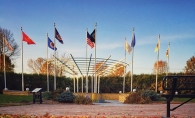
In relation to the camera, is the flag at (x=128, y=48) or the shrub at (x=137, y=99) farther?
the flag at (x=128, y=48)

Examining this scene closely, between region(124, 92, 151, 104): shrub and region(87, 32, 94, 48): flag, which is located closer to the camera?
region(124, 92, 151, 104): shrub

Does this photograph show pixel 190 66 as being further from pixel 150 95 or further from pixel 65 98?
pixel 65 98

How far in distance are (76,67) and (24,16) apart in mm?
6412

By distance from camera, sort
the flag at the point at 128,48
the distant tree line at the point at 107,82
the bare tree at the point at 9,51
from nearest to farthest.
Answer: the flag at the point at 128,48 → the distant tree line at the point at 107,82 → the bare tree at the point at 9,51

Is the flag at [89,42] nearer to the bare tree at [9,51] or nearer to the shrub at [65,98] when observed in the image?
the shrub at [65,98]

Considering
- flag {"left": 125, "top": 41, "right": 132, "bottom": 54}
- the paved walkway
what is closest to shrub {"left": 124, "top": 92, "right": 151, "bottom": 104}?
the paved walkway

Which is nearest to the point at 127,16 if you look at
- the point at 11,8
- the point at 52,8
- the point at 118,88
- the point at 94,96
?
the point at 52,8

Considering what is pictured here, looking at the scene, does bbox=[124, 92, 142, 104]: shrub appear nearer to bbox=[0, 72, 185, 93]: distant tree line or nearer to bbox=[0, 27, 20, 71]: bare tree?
bbox=[0, 72, 185, 93]: distant tree line

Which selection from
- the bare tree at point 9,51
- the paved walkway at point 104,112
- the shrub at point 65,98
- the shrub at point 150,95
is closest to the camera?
the paved walkway at point 104,112

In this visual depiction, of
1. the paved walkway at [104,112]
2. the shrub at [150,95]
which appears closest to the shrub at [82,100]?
the paved walkway at [104,112]

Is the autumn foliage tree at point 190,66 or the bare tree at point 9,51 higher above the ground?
the bare tree at point 9,51

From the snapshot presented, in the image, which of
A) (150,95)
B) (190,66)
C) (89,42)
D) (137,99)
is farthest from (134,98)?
(190,66)

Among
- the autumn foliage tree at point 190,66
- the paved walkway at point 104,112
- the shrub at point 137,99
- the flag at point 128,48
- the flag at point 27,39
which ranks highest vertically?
the flag at point 27,39

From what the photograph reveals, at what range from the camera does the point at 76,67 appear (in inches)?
831
